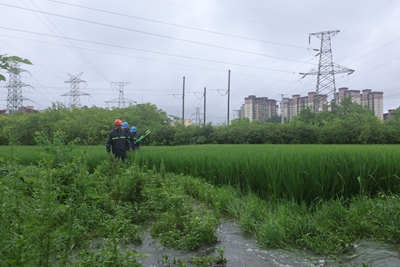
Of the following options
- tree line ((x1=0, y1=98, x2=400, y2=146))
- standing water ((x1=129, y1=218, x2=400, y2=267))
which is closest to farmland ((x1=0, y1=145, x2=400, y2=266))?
standing water ((x1=129, y1=218, x2=400, y2=267))

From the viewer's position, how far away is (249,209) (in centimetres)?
444

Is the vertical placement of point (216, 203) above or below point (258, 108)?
below

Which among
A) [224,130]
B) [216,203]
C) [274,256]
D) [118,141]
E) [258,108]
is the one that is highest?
[258,108]

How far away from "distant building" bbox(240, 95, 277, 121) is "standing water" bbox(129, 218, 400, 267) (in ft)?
196

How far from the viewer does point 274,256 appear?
323cm

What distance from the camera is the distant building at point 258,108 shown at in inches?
2562

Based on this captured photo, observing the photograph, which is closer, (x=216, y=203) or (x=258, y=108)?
(x=216, y=203)

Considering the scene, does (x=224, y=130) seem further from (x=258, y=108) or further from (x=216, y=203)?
(x=258, y=108)

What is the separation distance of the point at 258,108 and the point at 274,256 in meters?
64.3

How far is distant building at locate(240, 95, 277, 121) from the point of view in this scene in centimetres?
6506

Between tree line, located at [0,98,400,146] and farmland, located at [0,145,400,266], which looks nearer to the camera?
farmland, located at [0,145,400,266]

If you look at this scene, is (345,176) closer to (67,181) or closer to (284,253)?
(284,253)

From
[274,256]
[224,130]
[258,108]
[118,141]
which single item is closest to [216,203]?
[274,256]

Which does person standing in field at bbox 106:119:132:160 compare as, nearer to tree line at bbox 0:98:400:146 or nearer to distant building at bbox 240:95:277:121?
tree line at bbox 0:98:400:146
